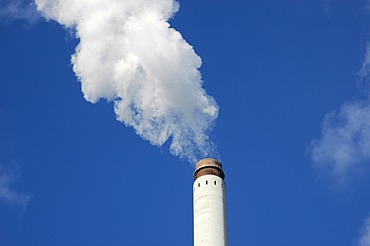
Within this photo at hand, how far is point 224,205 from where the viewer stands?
8131cm

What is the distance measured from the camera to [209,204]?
79.9m

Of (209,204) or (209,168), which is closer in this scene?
(209,204)

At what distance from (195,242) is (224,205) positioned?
612 centimetres

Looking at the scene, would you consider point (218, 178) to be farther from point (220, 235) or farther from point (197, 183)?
point (220, 235)

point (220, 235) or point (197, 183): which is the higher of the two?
point (197, 183)

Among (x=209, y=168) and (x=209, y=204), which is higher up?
(x=209, y=168)

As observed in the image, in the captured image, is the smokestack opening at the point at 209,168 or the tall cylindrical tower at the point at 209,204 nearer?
the tall cylindrical tower at the point at 209,204

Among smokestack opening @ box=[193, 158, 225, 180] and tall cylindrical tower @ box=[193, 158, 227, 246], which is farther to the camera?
smokestack opening @ box=[193, 158, 225, 180]

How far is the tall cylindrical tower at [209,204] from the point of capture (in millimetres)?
77250

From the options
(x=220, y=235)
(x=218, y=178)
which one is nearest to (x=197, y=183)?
(x=218, y=178)

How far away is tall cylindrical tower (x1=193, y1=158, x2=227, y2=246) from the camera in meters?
77.2

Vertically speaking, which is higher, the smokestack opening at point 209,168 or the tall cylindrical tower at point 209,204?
the smokestack opening at point 209,168

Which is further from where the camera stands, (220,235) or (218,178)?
(218,178)

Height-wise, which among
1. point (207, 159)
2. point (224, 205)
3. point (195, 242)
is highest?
point (207, 159)
